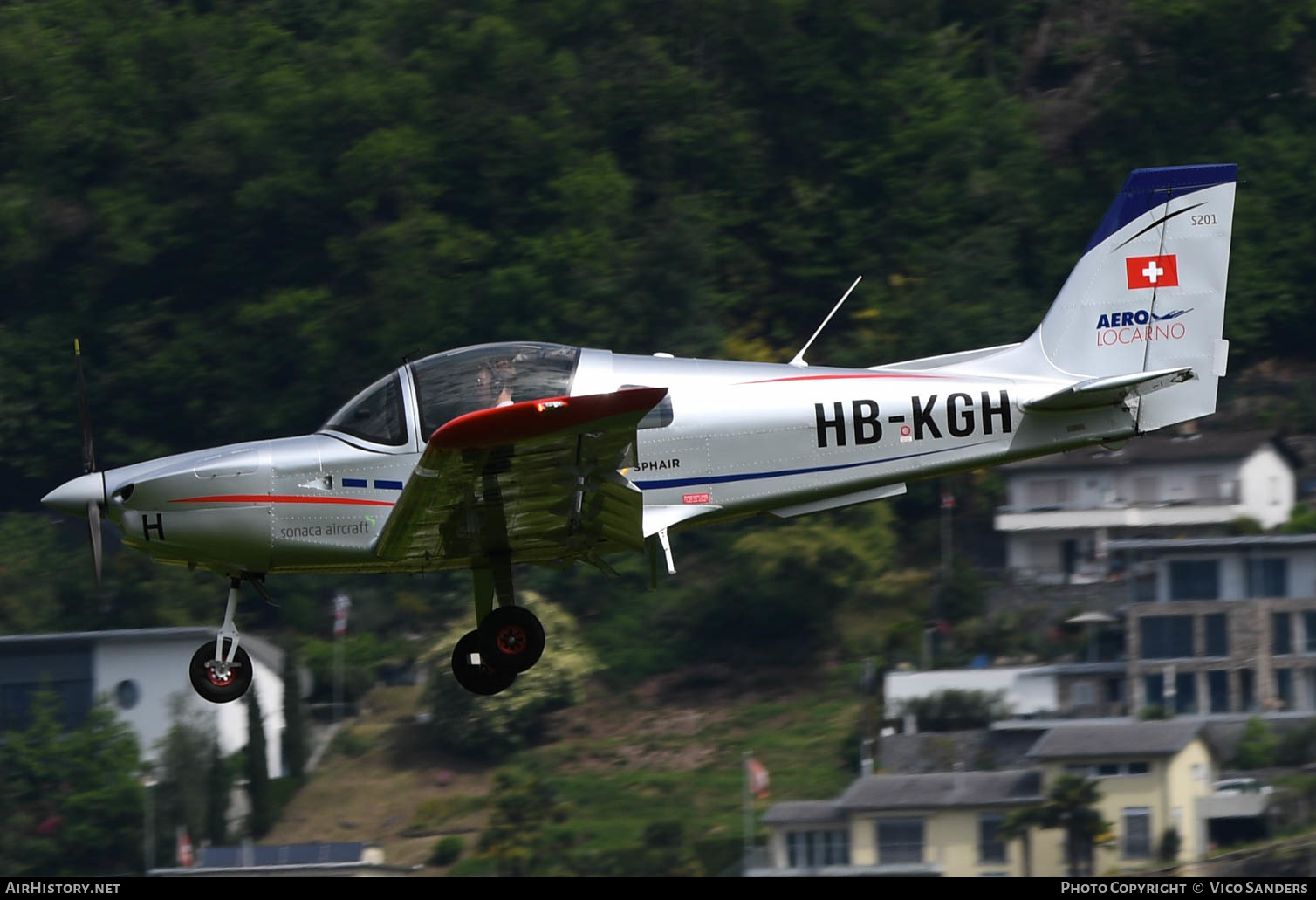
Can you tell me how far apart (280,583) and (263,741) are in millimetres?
7184

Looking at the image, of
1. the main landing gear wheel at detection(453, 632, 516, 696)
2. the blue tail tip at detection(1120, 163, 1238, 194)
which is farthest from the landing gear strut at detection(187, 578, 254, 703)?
the blue tail tip at detection(1120, 163, 1238, 194)

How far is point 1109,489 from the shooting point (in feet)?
163

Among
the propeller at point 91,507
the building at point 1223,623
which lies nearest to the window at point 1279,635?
the building at point 1223,623

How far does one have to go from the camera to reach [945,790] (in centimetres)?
3566

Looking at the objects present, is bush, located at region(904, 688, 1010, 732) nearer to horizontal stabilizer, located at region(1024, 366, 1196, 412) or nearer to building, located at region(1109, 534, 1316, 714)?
building, located at region(1109, 534, 1316, 714)

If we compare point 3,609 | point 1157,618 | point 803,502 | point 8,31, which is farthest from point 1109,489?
point 803,502

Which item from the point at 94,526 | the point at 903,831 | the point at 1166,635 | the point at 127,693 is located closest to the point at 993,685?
the point at 1166,635

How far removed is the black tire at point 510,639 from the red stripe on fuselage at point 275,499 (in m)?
1.00

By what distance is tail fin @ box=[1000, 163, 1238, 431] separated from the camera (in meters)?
12.8

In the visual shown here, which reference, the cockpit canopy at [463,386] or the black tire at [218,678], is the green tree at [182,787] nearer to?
the black tire at [218,678]

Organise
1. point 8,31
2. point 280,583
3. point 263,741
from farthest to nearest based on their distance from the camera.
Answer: point 8,31 → point 280,583 → point 263,741

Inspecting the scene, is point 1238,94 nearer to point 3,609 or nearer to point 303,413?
point 303,413

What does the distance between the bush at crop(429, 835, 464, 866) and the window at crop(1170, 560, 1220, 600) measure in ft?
58.3

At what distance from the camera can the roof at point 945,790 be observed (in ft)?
115
